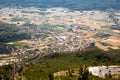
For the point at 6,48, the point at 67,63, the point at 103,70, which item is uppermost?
the point at 67,63

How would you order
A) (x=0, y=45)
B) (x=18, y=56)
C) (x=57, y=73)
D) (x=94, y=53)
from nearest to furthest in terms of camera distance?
(x=57, y=73) → (x=94, y=53) → (x=18, y=56) → (x=0, y=45)

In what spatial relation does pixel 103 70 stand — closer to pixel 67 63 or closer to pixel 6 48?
pixel 67 63

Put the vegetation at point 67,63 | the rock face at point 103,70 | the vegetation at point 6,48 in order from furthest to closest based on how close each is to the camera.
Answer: the vegetation at point 6,48 < the rock face at point 103,70 < the vegetation at point 67,63

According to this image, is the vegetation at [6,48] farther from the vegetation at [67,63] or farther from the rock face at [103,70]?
the rock face at [103,70]

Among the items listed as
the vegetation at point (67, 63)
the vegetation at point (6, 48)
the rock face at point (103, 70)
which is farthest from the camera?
the vegetation at point (6, 48)

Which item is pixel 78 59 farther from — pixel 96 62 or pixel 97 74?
pixel 97 74

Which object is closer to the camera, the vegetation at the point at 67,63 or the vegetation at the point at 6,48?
the vegetation at the point at 67,63

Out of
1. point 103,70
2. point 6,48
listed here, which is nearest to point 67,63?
point 103,70

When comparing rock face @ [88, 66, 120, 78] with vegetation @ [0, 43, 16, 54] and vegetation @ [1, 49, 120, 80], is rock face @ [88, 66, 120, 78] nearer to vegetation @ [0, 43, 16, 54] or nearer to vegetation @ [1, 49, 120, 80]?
vegetation @ [1, 49, 120, 80]

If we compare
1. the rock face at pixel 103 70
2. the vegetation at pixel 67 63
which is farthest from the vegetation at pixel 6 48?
the rock face at pixel 103 70

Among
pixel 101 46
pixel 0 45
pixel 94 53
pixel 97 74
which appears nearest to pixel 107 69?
pixel 97 74

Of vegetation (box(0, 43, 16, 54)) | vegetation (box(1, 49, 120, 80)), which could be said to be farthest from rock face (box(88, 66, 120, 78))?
vegetation (box(0, 43, 16, 54))
